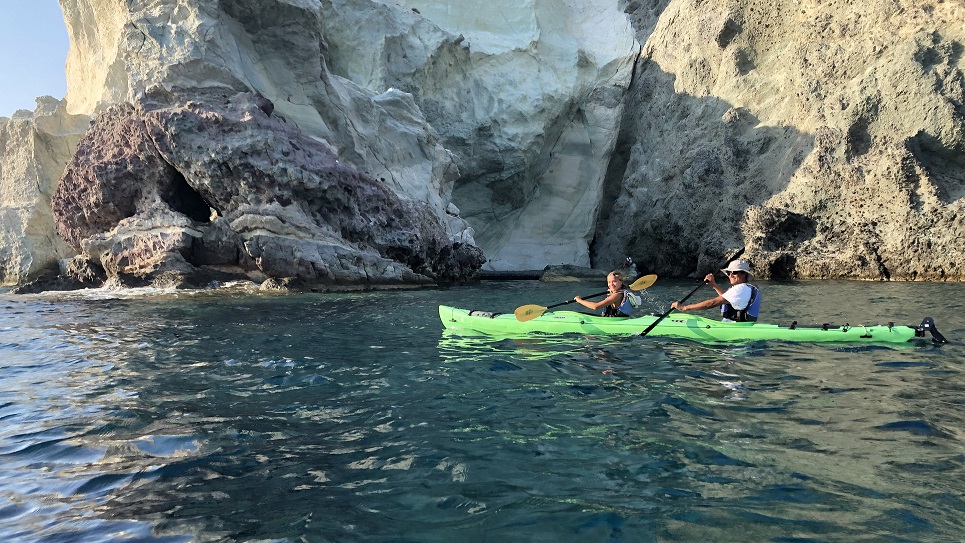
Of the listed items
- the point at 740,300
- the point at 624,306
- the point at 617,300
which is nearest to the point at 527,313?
the point at 617,300

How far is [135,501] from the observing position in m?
3.14

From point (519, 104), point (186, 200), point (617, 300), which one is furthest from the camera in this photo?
point (519, 104)

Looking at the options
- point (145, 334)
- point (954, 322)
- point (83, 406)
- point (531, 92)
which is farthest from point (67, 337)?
point (531, 92)

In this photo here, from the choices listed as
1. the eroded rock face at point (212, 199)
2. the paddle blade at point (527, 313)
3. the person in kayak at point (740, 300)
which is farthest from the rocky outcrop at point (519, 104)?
the person in kayak at point (740, 300)

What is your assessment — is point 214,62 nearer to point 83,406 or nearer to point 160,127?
point 160,127

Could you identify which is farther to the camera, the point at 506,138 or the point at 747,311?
the point at 506,138

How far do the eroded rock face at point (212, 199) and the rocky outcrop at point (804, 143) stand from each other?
40.6 feet

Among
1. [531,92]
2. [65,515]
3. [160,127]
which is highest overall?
[531,92]

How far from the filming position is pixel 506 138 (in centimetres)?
2683

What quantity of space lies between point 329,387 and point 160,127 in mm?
12395

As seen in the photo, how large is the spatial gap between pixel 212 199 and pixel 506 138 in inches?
563

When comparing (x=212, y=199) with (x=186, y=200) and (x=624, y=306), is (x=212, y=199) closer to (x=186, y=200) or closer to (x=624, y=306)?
(x=186, y=200)

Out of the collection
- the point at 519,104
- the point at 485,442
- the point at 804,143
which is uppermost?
the point at 519,104

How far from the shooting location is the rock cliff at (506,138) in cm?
1572
